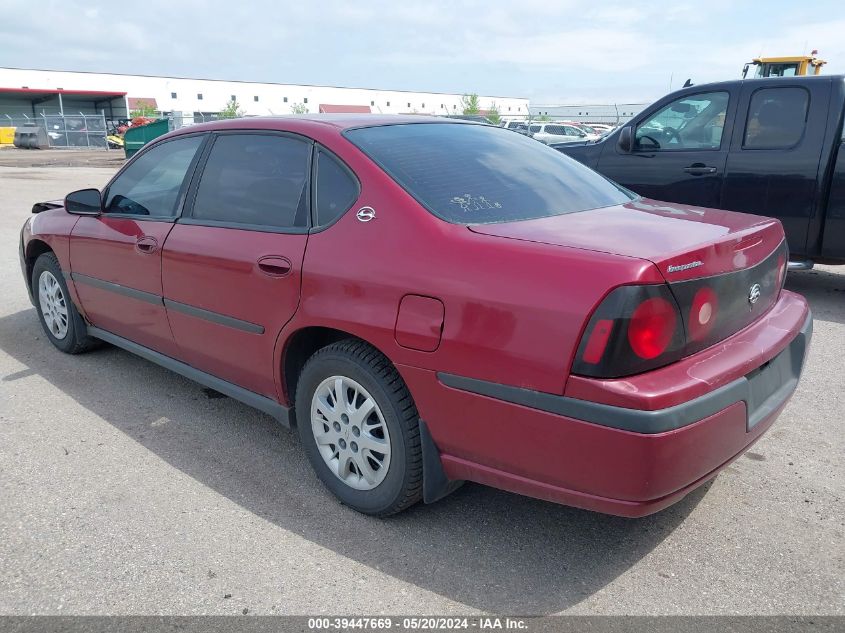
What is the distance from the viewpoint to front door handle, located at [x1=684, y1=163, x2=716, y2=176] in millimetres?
6449

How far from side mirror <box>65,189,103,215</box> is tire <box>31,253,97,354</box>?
62 centimetres

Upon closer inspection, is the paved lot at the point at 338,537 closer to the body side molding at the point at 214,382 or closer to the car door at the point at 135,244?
the body side molding at the point at 214,382

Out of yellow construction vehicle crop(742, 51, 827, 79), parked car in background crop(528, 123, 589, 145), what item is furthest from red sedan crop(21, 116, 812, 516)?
parked car in background crop(528, 123, 589, 145)

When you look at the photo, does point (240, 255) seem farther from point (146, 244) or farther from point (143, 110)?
point (143, 110)

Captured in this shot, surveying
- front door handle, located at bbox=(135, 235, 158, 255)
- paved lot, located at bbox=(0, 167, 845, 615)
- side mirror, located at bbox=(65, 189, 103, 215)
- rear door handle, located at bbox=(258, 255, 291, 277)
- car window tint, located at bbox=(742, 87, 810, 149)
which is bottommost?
paved lot, located at bbox=(0, 167, 845, 615)

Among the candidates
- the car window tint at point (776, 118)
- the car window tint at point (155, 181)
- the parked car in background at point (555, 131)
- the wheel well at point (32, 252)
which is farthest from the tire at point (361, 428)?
the parked car in background at point (555, 131)

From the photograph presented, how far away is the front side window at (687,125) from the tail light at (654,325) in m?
4.61

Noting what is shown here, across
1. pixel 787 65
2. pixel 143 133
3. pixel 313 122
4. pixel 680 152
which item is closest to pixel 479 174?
pixel 313 122

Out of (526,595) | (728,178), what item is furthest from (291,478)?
(728,178)

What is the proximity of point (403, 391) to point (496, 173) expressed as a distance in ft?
3.52

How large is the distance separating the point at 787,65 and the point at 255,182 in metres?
20.5

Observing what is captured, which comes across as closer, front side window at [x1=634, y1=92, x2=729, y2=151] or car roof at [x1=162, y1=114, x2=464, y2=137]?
car roof at [x1=162, y1=114, x2=464, y2=137]

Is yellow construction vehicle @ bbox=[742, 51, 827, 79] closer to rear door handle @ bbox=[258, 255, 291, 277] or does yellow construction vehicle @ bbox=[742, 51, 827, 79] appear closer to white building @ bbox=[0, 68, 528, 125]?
rear door handle @ bbox=[258, 255, 291, 277]

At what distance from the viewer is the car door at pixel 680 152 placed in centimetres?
645
